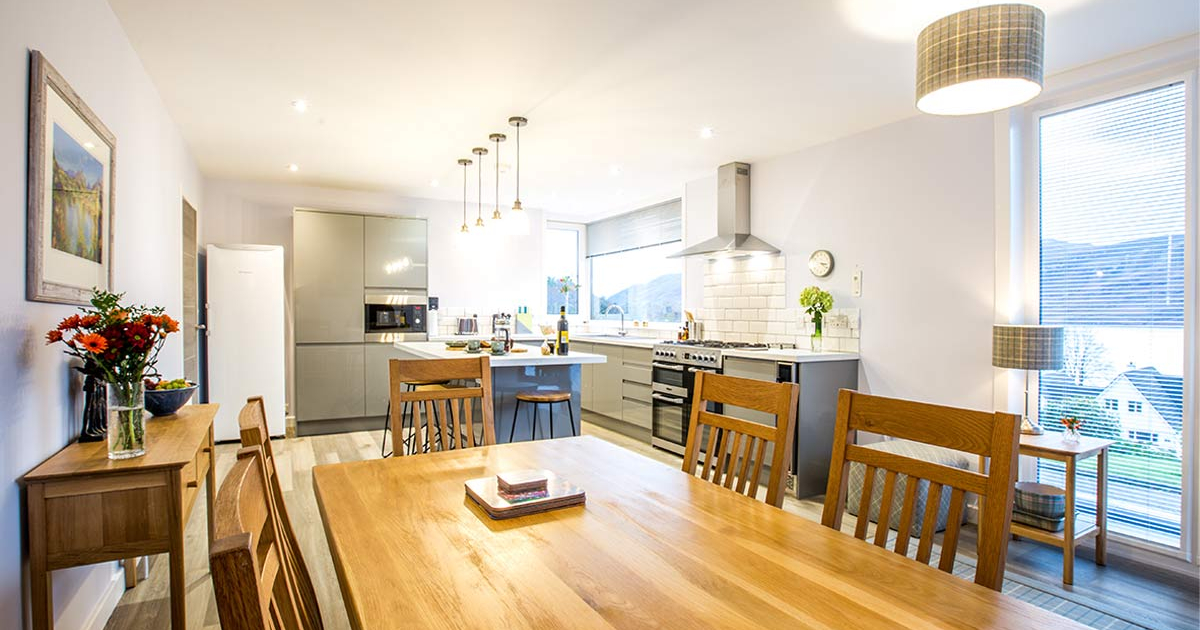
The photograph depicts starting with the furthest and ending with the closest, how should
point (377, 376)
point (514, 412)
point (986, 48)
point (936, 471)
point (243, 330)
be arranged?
point (377, 376) → point (243, 330) → point (514, 412) → point (986, 48) → point (936, 471)

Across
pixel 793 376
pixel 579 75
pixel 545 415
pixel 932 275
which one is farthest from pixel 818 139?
pixel 545 415

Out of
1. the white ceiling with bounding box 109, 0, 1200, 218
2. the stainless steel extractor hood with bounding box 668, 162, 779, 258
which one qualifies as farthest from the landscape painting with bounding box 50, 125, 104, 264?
the stainless steel extractor hood with bounding box 668, 162, 779, 258

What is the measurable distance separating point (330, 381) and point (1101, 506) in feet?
18.6

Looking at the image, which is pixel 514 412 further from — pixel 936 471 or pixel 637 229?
pixel 637 229

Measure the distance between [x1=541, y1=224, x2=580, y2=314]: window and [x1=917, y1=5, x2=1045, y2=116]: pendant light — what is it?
19.2 feet

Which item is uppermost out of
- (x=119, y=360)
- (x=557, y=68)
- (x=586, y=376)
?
(x=557, y=68)

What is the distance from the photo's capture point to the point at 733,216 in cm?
493

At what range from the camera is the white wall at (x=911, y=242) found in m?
3.45

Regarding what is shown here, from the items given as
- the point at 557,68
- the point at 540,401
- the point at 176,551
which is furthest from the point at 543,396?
the point at 176,551

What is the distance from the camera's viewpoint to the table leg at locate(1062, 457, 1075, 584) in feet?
8.84

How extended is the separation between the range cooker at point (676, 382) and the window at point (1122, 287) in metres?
1.89

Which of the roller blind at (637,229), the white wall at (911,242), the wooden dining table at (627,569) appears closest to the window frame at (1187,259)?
the white wall at (911,242)

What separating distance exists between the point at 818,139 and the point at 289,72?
10.8ft

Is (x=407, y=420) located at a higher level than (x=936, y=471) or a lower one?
lower
